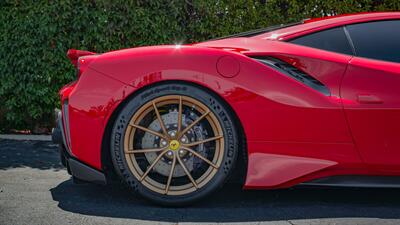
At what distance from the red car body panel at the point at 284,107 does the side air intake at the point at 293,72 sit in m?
0.03

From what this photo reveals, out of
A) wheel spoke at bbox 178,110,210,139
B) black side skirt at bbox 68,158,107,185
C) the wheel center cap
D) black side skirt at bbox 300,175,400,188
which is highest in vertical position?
wheel spoke at bbox 178,110,210,139

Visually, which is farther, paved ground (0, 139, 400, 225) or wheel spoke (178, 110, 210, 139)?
wheel spoke (178, 110, 210, 139)

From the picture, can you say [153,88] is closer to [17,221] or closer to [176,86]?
[176,86]

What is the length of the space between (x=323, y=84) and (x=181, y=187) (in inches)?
42.3

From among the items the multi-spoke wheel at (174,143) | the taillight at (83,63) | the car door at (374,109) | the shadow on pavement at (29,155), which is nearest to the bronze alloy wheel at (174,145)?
the multi-spoke wheel at (174,143)

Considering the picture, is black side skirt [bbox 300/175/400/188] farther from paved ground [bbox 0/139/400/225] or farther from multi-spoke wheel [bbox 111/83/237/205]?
multi-spoke wheel [bbox 111/83/237/205]

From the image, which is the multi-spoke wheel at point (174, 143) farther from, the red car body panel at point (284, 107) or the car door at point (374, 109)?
the car door at point (374, 109)

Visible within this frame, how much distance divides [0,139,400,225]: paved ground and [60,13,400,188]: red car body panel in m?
0.21

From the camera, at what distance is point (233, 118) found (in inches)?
138

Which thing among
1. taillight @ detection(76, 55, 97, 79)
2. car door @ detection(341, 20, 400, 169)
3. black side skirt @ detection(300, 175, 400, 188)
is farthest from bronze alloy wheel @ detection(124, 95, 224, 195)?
car door @ detection(341, 20, 400, 169)

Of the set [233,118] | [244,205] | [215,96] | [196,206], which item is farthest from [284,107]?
[196,206]

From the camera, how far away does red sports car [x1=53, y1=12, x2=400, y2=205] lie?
3.43 meters

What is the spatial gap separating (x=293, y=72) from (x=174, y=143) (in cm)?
85

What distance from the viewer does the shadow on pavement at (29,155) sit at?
4953 mm
